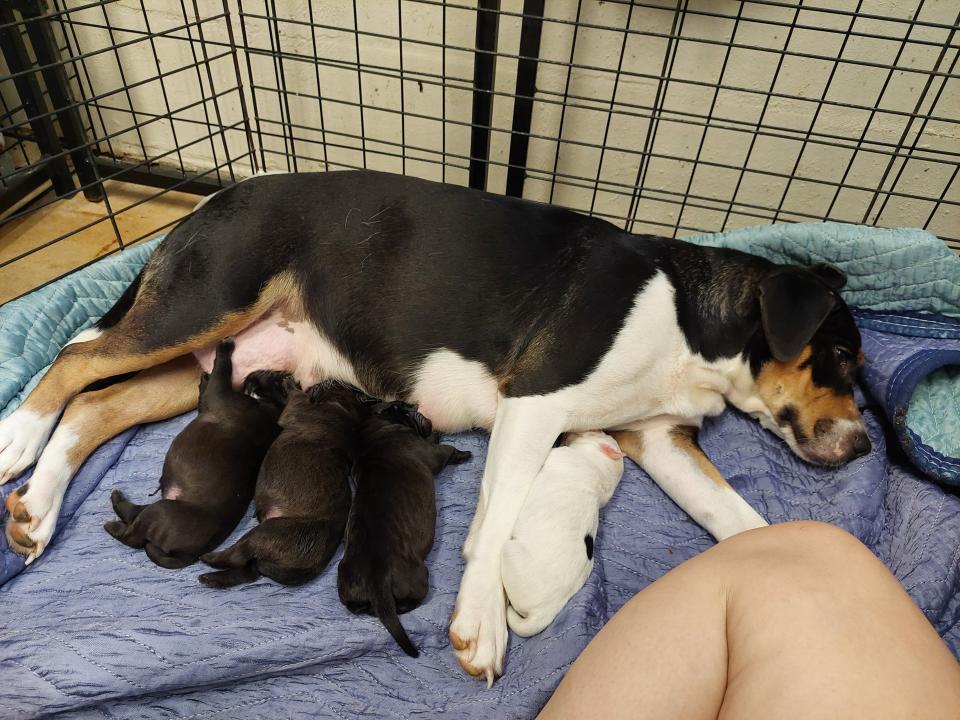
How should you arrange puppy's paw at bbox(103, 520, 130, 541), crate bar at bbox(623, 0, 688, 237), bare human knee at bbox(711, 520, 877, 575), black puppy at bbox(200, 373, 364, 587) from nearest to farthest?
1. bare human knee at bbox(711, 520, 877, 575)
2. black puppy at bbox(200, 373, 364, 587)
3. puppy's paw at bbox(103, 520, 130, 541)
4. crate bar at bbox(623, 0, 688, 237)

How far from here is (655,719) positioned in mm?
1012

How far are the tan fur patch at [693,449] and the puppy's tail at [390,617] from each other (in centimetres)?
99

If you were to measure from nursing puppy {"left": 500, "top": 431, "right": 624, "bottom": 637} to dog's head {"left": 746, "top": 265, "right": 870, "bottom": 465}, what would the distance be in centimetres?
61

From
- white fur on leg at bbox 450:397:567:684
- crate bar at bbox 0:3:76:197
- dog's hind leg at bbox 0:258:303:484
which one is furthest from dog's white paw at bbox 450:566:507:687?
crate bar at bbox 0:3:76:197

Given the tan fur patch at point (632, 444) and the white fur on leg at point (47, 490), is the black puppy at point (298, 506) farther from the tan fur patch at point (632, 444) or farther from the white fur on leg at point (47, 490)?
the tan fur patch at point (632, 444)

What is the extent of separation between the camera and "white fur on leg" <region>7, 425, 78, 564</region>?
63.8 inches

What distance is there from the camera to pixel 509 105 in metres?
3.07

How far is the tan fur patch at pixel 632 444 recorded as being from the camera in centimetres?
202

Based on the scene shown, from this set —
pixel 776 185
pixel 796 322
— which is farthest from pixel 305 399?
pixel 776 185

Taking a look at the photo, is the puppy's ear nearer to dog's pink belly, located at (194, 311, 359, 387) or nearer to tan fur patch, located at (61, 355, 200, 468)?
dog's pink belly, located at (194, 311, 359, 387)

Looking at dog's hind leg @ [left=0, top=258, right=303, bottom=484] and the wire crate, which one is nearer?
dog's hind leg @ [left=0, top=258, right=303, bottom=484]

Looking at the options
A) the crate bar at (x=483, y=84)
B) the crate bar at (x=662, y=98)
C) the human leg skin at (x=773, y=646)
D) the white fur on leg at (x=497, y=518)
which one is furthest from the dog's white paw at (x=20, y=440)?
the crate bar at (x=662, y=98)

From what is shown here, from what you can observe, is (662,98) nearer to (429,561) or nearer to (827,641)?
(429,561)

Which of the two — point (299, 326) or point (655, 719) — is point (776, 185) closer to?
point (299, 326)
